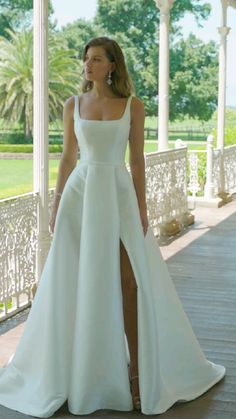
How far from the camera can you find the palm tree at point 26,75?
29.0 m

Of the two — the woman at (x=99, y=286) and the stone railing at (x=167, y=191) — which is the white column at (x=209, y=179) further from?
the woman at (x=99, y=286)

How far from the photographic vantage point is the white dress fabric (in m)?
3.27

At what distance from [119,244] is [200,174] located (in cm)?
1105

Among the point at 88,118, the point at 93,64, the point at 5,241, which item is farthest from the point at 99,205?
the point at 5,241

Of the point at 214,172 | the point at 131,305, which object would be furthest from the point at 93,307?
the point at 214,172

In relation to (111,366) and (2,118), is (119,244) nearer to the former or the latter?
(111,366)

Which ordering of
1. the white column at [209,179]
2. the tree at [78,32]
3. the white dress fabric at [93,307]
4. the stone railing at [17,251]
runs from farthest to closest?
the tree at [78,32] < the white column at [209,179] < the stone railing at [17,251] < the white dress fabric at [93,307]

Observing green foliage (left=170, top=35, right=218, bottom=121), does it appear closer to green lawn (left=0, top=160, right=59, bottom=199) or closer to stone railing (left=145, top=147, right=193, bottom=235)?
green lawn (left=0, top=160, right=59, bottom=199)

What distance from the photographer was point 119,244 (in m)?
3.35

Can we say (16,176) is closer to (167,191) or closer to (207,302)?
(167,191)

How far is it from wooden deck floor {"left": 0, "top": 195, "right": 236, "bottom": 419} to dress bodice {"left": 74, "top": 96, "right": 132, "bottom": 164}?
3.73ft

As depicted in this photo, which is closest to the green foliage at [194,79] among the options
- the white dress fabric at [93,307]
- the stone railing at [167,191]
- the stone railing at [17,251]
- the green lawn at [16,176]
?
the green lawn at [16,176]

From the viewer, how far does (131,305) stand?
3369 millimetres

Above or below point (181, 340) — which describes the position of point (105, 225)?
above
